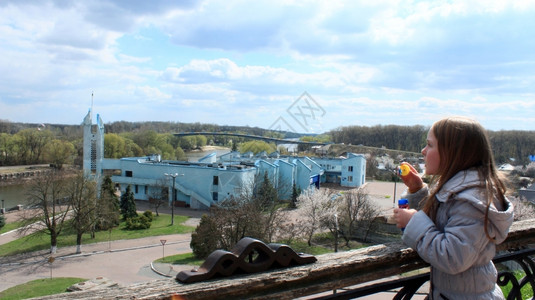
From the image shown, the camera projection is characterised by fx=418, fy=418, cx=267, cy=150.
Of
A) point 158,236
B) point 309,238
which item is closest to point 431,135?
point 309,238

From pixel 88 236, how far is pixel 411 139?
223 ft

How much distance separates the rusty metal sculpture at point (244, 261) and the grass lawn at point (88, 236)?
19.7m

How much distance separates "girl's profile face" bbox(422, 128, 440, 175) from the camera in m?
1.66

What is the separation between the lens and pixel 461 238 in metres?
1.44

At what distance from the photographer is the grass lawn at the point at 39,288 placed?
40.6ft

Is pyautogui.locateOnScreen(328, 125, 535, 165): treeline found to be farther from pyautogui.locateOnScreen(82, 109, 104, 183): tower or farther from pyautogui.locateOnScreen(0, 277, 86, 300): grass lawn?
pyautogui.locateOnScreen(0, 277, 86, 300): grass lawn

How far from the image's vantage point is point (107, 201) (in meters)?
21.1

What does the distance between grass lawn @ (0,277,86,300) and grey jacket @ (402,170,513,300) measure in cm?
1306

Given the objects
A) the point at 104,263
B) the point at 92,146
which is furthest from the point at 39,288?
the point at 92,146

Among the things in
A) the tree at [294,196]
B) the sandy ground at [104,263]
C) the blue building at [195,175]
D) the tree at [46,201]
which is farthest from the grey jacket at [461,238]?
the tree at [294,196]

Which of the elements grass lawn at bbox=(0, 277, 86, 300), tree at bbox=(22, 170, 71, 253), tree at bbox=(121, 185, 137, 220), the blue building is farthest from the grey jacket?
tree at bbox=(121, 185, 137, 220)

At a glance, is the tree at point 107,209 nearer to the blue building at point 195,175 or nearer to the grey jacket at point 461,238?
the blue building at point 195,175

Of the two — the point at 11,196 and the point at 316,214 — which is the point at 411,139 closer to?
the point at 316,214

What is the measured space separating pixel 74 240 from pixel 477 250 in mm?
21384
